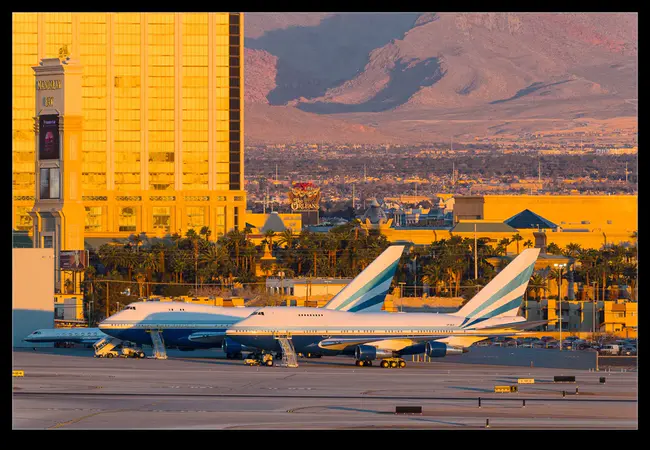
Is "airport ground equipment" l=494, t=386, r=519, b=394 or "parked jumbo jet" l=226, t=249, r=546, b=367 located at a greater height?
"parked jumbo jet" l=226, t=249, r=546, b=367

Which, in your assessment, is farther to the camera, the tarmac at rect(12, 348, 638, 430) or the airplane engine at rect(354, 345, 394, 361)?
the airplane engine at rect(354, 345, 394, 361)

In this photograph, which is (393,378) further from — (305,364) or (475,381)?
(305,364)

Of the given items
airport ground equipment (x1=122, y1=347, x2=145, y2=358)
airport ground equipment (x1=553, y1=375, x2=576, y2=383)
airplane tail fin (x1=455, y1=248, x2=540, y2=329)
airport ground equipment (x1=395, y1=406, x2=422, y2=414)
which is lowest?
airport ground equipment (x1=122, y1=347, x2=145, y2=358)

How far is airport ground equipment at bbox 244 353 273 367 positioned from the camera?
115438 mm

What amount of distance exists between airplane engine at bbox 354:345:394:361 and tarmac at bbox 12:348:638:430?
3.02 feet

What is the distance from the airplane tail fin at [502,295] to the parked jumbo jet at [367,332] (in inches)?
69.3

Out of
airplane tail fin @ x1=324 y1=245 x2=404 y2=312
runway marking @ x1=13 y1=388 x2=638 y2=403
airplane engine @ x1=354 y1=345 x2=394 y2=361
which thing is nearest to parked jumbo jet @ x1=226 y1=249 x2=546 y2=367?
airplane engine @ x1=354 y1=345 x2=394 y2=361

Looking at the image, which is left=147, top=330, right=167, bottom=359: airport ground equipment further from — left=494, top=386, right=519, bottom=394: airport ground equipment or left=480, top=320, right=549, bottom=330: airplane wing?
left=494, top=386, right=519, bottom=394: airport ground equipment

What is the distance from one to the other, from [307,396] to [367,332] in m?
27.7

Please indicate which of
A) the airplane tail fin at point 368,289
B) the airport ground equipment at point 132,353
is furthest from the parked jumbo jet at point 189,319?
the airport ground equipment at point 132,353

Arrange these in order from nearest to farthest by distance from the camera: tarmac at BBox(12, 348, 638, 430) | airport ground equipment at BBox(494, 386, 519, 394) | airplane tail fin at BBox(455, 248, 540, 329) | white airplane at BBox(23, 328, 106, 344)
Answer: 1. tarmac at BBox(12, 348, 638, 430)
2. airport ground equipment at BBox(494, 386, 519, 394)
3. airplane tail fin at BBox(455, 248, 540, 329)
4. white airplane at BBox(23, 328, 106, 344)

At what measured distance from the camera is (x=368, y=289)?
5246 inches

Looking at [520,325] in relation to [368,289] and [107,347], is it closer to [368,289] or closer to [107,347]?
[368,289]
